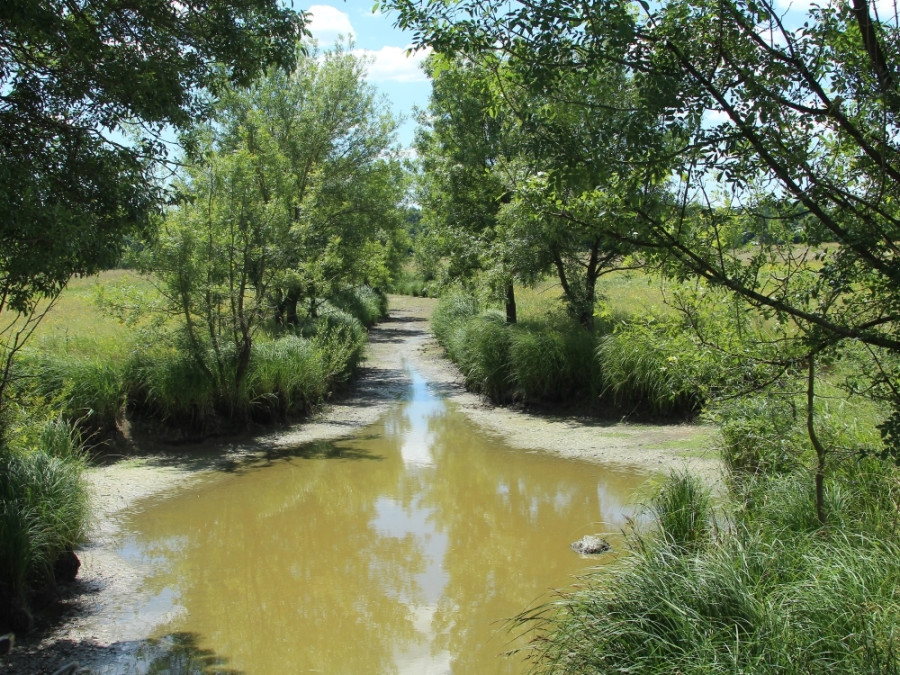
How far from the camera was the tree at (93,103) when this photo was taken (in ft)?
13.8

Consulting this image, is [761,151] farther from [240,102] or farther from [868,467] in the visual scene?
[240,102]

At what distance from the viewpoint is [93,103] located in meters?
Result: 5.16

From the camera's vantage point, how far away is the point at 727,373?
425 centimetres

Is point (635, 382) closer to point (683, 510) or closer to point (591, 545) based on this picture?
point (591, 545)

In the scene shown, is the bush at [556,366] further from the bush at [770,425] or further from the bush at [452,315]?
the bush at [770,425]

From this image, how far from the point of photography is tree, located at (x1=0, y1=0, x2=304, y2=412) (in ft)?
13.8

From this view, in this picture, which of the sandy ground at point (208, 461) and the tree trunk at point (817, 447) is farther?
the sandy ground at point (208, 461)

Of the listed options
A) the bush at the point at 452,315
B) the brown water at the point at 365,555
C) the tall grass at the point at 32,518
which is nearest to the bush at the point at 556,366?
the brown water at the point at 365,555

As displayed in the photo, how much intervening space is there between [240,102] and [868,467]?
1535cm

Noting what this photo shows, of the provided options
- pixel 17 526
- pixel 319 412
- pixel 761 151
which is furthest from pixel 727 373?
pixel 319 412

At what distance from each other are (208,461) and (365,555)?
435 centimetres

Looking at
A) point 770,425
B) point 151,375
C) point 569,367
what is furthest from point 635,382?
point 151,375

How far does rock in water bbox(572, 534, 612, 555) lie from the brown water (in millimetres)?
132

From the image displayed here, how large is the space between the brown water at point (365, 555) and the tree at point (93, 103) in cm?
267
